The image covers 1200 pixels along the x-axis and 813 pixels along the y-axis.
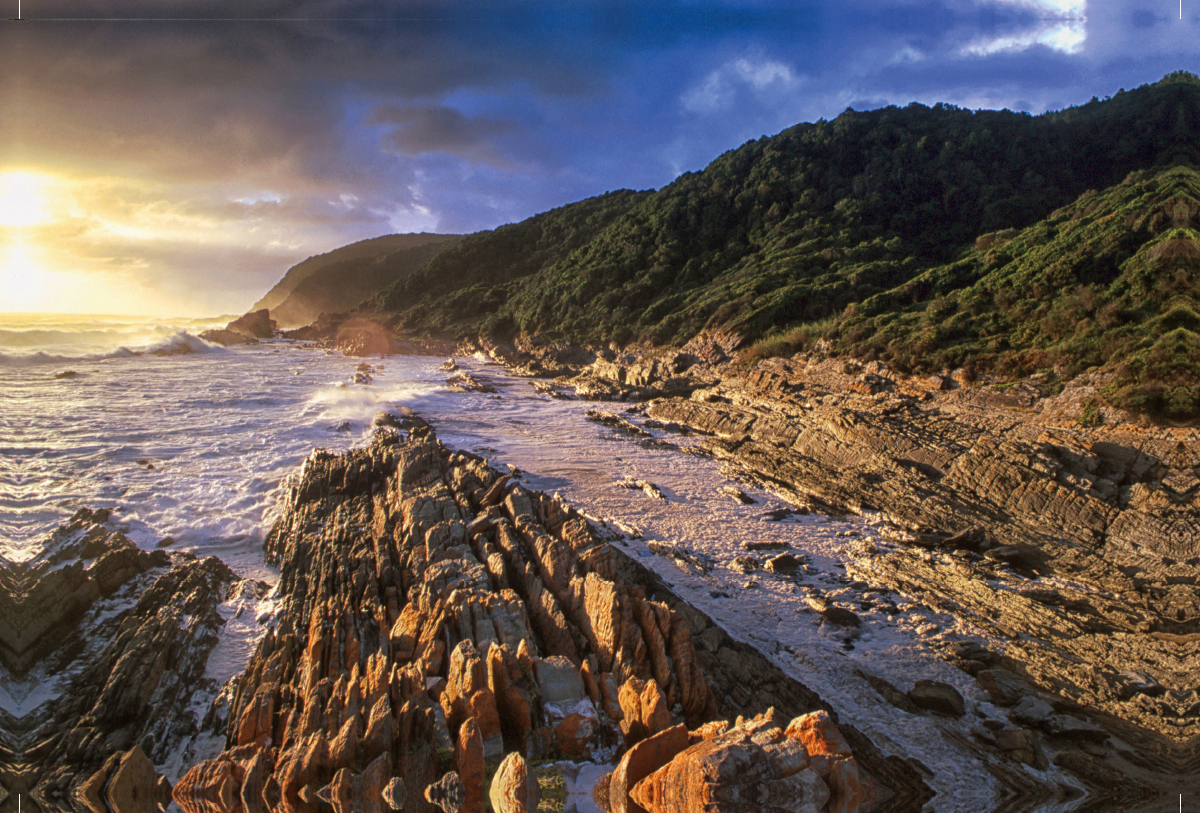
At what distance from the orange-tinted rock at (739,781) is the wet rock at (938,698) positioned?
17.0ft

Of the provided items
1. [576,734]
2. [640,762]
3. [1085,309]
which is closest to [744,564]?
[576,734]

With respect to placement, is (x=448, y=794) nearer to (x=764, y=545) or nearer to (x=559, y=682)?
(x=559, y=682)

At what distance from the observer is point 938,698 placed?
8188 millimetres

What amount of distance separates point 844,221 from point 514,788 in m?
53.4

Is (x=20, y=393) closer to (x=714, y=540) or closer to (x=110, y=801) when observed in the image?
(x=110, y=801)

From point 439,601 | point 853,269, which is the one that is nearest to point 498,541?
point 439,601

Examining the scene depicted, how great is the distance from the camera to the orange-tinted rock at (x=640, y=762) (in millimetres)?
4832

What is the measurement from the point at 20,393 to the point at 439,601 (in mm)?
25264

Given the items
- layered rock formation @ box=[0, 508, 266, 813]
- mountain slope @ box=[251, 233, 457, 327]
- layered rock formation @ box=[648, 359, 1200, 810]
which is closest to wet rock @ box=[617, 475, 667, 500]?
layered rock formation @ box=[648, 359, 1200, 810]

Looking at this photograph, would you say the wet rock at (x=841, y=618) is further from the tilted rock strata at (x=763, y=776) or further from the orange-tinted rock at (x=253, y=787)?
the orange-tinted rock at (x=253, y=787)

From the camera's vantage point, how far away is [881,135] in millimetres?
55812

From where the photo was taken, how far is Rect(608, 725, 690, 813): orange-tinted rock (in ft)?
15.9

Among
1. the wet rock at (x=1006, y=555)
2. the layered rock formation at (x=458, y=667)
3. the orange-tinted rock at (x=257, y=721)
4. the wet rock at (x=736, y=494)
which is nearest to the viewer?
the layered rock formation at (x=458, y=667)

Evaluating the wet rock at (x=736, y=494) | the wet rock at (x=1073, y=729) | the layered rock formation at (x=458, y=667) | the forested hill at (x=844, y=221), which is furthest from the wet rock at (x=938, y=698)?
the forested hill at (x=844, y=221)
